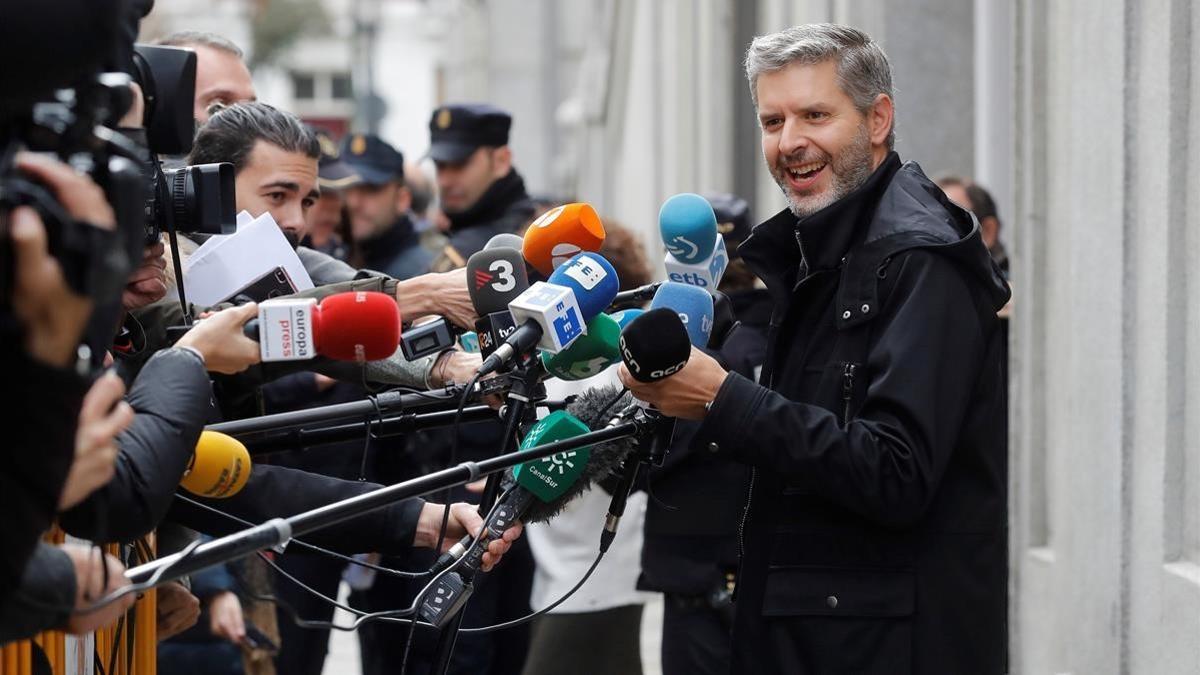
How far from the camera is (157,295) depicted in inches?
176

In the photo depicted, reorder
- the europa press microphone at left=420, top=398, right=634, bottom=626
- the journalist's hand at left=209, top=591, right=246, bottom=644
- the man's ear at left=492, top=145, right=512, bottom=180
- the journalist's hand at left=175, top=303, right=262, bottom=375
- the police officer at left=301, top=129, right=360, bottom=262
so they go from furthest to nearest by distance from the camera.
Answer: the police officer at left=301, top=129, right=360, bottom=262
the man's ear at left=492, top=145, right=512, bottom=180
the journalist's hand at left=209, top=591, right=246, bottom=644
the europa press microphone at left=420, top=398, right=634, bottom=626
the journalist's hand at left=175, top=303, right=262, bottom=375

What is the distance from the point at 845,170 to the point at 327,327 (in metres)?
1.16

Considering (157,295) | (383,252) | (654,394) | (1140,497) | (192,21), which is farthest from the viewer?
(192,21)

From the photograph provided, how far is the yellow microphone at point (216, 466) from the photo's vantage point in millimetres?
3783

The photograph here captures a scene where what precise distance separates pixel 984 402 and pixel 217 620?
349 cm

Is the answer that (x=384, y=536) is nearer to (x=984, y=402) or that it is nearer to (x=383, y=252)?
(x=984, y=402)

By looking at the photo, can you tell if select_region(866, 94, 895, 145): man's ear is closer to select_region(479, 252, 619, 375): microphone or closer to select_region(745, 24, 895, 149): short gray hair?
select_region(745, 24, 895, 149): short gray hair

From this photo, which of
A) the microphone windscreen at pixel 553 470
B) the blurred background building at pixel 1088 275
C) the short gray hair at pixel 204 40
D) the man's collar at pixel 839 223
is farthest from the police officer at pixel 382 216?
the man's collar at pixel 839 223

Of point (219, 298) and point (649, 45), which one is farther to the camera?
point (649, 45)

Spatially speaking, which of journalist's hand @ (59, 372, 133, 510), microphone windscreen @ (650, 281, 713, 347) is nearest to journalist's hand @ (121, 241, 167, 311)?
microphone windscreen @ (650, 281, 713, 347)

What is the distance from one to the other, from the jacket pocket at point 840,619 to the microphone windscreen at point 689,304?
58 centimetres

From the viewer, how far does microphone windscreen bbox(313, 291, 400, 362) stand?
3742mm

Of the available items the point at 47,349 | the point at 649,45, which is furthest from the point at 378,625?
the point at 649,45

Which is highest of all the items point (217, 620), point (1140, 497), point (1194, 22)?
point (1194, 22)
